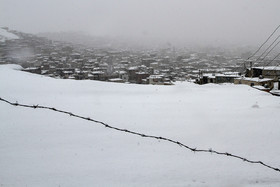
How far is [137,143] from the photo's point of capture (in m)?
6.23

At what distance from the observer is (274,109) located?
30.4 ft

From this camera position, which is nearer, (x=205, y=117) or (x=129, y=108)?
(x=205, y=117)

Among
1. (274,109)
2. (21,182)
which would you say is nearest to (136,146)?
(21,182)

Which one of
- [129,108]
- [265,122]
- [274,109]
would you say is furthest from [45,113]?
[274,109]

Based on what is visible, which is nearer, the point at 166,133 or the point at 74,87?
the point at 166,133

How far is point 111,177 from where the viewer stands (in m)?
4.82

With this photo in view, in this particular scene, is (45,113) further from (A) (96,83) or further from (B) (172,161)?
(A) (96,83)

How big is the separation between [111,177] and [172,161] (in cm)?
153

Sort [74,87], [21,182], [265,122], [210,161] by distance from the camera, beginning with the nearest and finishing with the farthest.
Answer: [21,182] → [210,161] → [265,122] → [74,87]

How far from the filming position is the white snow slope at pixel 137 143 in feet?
15.7

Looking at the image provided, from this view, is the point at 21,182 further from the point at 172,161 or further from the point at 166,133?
the point at 166,133

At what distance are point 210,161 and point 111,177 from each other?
2384mm

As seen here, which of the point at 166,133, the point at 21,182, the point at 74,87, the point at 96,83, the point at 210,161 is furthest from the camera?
the point at 96,83

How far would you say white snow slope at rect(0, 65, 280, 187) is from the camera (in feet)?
15.7
